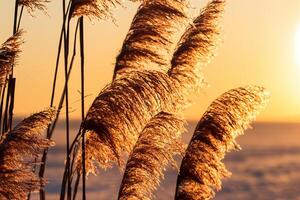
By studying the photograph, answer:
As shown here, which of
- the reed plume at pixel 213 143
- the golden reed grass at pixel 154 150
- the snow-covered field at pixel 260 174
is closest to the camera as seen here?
the golden reed grass at pixel 154 150

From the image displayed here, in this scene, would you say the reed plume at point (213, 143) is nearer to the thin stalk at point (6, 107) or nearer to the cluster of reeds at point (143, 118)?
the cluster of reeds at point (143, 118)

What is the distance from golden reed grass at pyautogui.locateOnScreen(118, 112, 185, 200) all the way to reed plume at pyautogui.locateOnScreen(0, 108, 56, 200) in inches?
40.6

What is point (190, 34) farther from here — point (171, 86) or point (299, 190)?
point (299, 190)

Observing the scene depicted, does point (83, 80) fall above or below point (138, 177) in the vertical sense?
above

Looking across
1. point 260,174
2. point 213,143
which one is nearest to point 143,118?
point 213,143

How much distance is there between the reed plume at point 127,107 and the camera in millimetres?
7898

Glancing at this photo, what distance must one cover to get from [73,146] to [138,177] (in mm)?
711

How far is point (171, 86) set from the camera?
7.92m

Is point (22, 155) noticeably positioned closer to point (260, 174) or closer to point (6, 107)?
point (6, 107)

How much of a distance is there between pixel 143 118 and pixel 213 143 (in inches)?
66.1

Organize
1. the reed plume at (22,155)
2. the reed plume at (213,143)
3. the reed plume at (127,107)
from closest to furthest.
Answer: the reed plume at (22,155), the reed plume at (127,107), the reed plume at (213,143)

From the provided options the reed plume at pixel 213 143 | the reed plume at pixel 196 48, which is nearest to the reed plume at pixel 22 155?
the reed plume at pixel 213 143

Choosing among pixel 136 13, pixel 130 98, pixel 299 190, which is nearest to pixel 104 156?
pixel 130 98

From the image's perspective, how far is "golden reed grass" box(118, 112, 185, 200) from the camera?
8.60 meters
